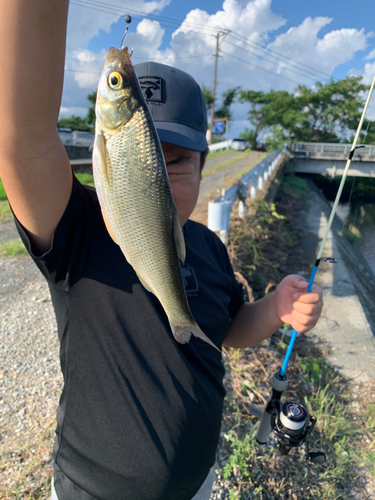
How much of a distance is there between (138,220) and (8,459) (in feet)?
7.19

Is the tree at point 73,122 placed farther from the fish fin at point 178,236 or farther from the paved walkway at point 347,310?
the fish fin at point 178,236

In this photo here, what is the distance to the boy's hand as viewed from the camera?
177cm

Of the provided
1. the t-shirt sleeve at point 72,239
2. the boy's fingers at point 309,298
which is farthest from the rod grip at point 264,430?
the t-shirt sleeve at point 72,239

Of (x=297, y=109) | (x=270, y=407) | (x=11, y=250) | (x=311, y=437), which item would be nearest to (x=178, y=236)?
(x=270, y=407)

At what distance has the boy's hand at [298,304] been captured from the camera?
5.82ft

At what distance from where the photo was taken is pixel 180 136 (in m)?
1.40

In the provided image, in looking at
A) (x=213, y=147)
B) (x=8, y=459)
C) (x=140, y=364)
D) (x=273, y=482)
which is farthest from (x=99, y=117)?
(x=213, y=147)

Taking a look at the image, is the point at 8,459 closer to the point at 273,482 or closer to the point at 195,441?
the point at 195,441

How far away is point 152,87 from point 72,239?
79 cm

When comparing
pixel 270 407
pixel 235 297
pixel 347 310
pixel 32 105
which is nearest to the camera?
pixel 32 105

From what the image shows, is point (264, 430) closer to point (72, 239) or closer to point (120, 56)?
point (72, 239)

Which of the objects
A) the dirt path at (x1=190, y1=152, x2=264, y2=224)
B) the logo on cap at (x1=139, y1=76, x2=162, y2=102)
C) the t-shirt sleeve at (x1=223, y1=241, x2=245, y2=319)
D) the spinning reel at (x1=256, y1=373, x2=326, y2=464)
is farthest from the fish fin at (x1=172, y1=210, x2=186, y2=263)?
the dirt path at (x1=190, y1=152, x2=264, y2=224)

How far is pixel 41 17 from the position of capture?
0.85m

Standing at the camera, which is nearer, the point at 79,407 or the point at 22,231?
the point at 22,231
